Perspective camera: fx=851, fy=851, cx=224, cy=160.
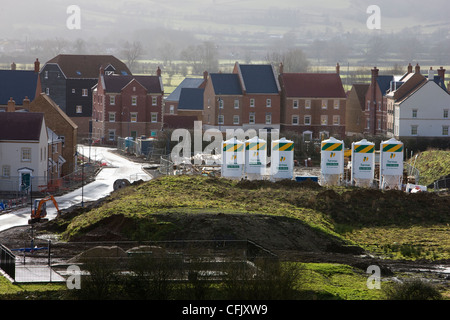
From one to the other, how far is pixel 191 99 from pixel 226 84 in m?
22.3

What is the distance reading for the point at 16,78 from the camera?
88.2 metres

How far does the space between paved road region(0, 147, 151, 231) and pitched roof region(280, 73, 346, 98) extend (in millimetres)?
23041

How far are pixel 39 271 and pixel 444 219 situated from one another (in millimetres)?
23921

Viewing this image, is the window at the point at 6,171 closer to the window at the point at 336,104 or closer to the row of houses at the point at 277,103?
the row of houses at the point at 277,103

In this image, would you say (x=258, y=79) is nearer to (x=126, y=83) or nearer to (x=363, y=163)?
(x=126, y=83)

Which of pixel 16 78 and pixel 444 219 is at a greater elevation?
pixel 16 78

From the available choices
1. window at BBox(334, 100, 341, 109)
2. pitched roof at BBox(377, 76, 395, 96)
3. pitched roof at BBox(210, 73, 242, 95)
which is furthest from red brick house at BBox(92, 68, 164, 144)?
pitched roof at BBox(377, 76, 395, 96)

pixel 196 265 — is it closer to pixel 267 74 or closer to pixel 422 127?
pixel 422 127

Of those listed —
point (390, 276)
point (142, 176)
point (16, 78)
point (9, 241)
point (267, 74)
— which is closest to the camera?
point (390, 276)

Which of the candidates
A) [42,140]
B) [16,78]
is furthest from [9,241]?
[16,78]

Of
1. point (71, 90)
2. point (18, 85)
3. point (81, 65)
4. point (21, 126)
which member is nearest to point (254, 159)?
point (21, 126)

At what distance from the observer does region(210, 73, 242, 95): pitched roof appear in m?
100

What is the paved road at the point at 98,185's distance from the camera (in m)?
46.7

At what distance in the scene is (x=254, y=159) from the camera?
5644cm
